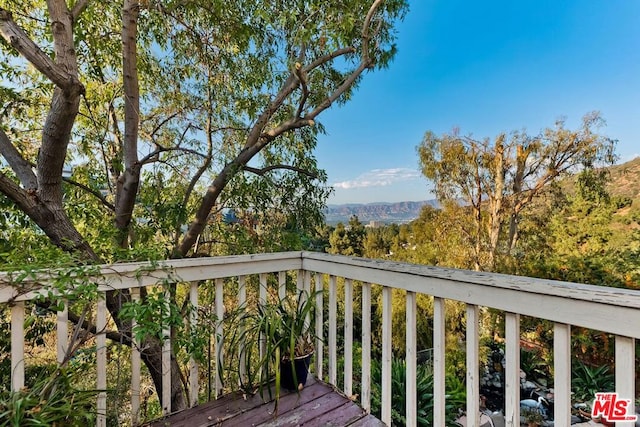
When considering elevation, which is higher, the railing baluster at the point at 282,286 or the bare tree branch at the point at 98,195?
the bare tree branch at the point at 98,195

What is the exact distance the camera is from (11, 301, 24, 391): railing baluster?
45.2 inches

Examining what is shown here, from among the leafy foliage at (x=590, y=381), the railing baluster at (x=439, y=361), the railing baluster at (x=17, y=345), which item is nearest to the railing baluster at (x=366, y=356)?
the railing baluster at (x=439, y=361)

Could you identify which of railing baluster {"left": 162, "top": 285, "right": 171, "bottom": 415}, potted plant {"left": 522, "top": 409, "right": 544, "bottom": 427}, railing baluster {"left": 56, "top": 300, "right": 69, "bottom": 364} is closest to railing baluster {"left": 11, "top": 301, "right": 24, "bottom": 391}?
railing baluster {"left": 56, "top": 300, "right": 69, "bottom": 364}

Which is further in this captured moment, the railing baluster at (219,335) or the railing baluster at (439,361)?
the railing baluster at (219,335)

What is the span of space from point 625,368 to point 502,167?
9.06m

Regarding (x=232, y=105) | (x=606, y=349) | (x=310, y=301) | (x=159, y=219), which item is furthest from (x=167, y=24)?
(x=606, y=349)

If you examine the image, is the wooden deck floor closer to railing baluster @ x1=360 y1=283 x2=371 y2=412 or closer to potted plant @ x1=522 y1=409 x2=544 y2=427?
railing baluster @ x1=360 y1=283 x2=371 y2=412

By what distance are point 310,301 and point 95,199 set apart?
3.04 m

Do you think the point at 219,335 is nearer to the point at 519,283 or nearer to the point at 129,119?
the point at 519,283

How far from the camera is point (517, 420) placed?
3.42 feet

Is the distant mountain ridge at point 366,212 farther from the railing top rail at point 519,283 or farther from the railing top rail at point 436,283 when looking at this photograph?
the railing top rail at point 519,283

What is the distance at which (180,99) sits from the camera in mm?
3580

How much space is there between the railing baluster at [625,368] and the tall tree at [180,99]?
2520 millimetres

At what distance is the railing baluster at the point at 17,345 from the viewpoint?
1.15 metres
